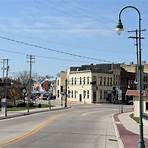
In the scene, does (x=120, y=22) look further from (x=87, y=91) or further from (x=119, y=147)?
(x=87, y=91)

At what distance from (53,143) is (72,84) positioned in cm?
10741

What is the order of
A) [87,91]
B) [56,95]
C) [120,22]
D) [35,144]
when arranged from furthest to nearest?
[56,95], [87,91], [35,144], [120,22]

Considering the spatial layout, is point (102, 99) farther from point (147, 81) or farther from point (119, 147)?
point (119, 147)

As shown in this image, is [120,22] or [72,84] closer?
[120,22]

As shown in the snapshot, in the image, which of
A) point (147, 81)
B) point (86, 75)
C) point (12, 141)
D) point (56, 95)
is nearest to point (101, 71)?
point (86, 75)

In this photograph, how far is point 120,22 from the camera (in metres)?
21.8

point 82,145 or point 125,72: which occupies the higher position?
point 125,72

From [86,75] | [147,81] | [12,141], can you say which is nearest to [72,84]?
[86,75]

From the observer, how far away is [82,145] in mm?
25641

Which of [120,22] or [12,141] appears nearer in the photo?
[120,22]

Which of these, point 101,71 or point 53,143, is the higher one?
point 101,71

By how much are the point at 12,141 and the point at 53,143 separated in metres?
2.17

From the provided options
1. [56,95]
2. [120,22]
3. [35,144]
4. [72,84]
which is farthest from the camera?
[56,95]

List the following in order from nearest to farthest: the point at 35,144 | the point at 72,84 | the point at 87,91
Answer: the point at 35,144 < the point at 87,91 < the point at 72,84
